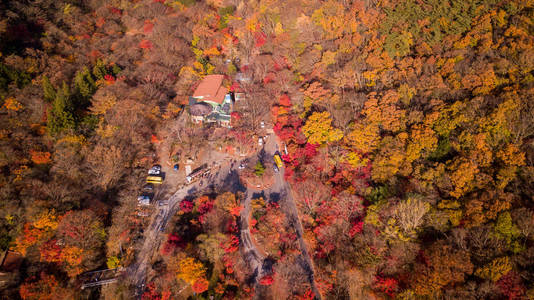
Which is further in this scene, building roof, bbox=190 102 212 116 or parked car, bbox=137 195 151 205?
building roof, bbox=190 102 212 116

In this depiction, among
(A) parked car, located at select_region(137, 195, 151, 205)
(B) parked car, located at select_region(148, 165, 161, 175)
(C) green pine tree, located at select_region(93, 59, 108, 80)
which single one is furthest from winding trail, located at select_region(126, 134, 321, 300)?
(C) green pine tree, located at select_region(93, 59, 108, 80)

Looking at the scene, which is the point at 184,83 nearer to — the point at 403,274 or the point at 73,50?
the point at 73,50

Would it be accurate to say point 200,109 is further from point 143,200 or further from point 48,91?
point 48,91

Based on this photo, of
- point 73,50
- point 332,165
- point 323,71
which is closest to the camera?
point 332,165

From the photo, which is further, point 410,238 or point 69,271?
point 69,271

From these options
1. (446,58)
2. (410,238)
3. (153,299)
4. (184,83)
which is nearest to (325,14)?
(446,58)

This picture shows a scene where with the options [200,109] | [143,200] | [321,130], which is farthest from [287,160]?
[143,200]

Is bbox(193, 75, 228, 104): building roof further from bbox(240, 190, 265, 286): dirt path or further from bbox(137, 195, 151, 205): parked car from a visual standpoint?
bbox(240, 190, 265, 286): dirt path
